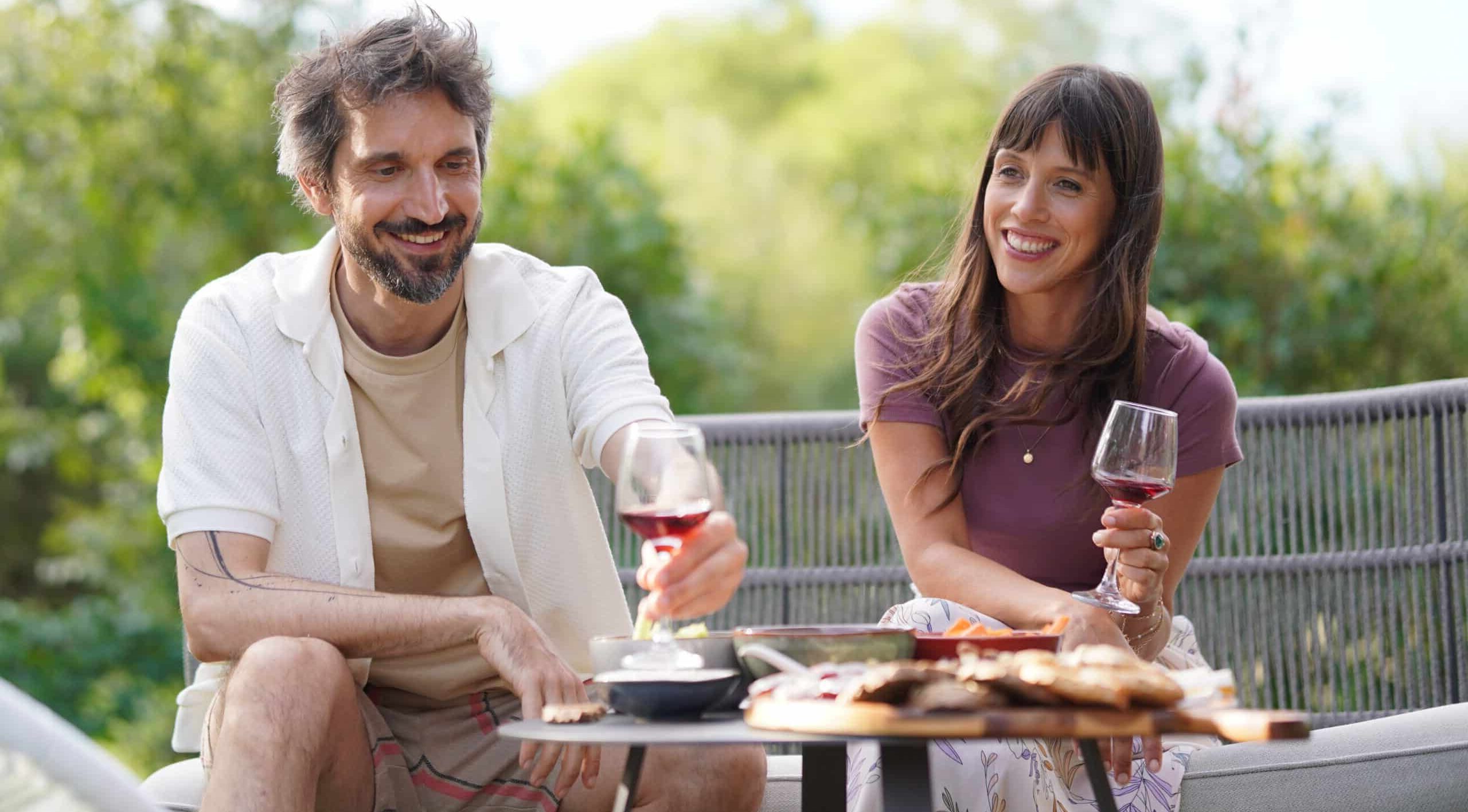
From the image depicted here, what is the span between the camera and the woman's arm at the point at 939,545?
2.53m

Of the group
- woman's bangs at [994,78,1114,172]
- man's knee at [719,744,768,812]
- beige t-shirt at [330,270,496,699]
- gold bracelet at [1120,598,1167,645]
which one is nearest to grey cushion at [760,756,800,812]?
man's knee at [719,744,768,812]

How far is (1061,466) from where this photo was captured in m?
2.81

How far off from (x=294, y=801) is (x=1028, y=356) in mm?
1524

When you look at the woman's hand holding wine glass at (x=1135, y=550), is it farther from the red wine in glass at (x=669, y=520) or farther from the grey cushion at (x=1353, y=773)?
the red wine in glass at (x=669, y=520)

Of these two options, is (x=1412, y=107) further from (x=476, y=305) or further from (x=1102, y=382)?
(x=476, y=305)

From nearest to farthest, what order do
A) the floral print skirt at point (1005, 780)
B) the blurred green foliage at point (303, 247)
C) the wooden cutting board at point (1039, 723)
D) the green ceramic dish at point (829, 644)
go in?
the wooden cutting board at point (1039, 723), the green ceramic dish at point (829, 644), the floral print skirt at point (1005, 780), the blurred green foliage at point (303, 247)

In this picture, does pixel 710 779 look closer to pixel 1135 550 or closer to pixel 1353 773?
pixel 1135 550

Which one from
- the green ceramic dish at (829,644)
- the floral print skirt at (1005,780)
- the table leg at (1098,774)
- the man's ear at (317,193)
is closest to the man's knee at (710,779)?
the floral print skirt at (1005,780)

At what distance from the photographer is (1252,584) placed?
329 centimetres

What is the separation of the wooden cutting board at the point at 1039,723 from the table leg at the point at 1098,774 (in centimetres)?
13

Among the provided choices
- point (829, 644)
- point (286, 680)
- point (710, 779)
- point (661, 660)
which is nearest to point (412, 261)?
point (286, 680)

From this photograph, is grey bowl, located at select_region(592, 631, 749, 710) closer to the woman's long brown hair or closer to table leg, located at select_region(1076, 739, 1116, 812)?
table leg, located at select_region(1076, 739, 1116, 812)

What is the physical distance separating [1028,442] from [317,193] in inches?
51.8

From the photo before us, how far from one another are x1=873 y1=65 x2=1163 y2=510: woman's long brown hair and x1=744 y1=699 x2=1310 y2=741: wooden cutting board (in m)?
1.33
